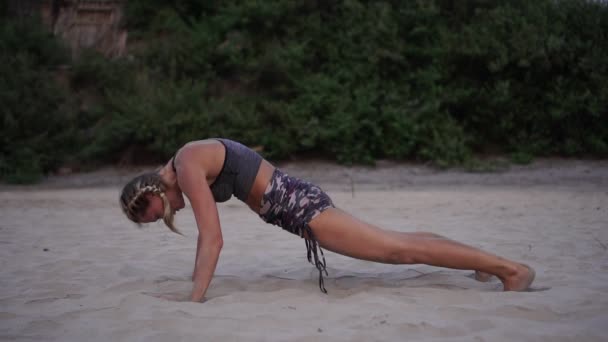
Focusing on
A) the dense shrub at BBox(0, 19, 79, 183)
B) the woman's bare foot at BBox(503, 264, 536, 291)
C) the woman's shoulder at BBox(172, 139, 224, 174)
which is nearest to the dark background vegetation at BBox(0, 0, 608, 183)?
the dense shrub at BBox(0, 19, 79, 183)

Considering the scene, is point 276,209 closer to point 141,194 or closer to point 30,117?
point 141,194

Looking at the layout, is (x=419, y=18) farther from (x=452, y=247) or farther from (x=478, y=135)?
(x=452, y=247)

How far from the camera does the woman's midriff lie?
3.62 meters

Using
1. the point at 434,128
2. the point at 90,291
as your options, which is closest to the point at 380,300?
the point at 90,291

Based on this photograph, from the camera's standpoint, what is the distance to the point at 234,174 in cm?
359

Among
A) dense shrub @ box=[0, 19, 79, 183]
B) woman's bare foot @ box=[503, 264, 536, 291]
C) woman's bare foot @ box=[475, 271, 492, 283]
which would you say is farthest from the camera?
dense shrub @ box=[0, 19, 79, 183]

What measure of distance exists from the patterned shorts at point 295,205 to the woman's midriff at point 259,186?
0.03 m

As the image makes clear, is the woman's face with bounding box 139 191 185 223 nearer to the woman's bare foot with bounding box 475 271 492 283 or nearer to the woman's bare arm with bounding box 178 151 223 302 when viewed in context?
the woman's bare arm with bounding box 178 151 223 302

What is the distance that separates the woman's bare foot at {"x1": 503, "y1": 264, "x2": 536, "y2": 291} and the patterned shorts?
111cm

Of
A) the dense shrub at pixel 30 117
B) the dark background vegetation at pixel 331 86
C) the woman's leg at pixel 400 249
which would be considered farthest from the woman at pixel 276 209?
the dense shrub at pixel 30 117

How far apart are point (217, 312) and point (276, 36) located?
12803mm

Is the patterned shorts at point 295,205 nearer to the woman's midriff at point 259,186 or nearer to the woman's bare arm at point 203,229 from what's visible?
the woman's midriff at point 259,186

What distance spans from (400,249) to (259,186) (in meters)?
0.93

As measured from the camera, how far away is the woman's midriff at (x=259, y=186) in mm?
3625
